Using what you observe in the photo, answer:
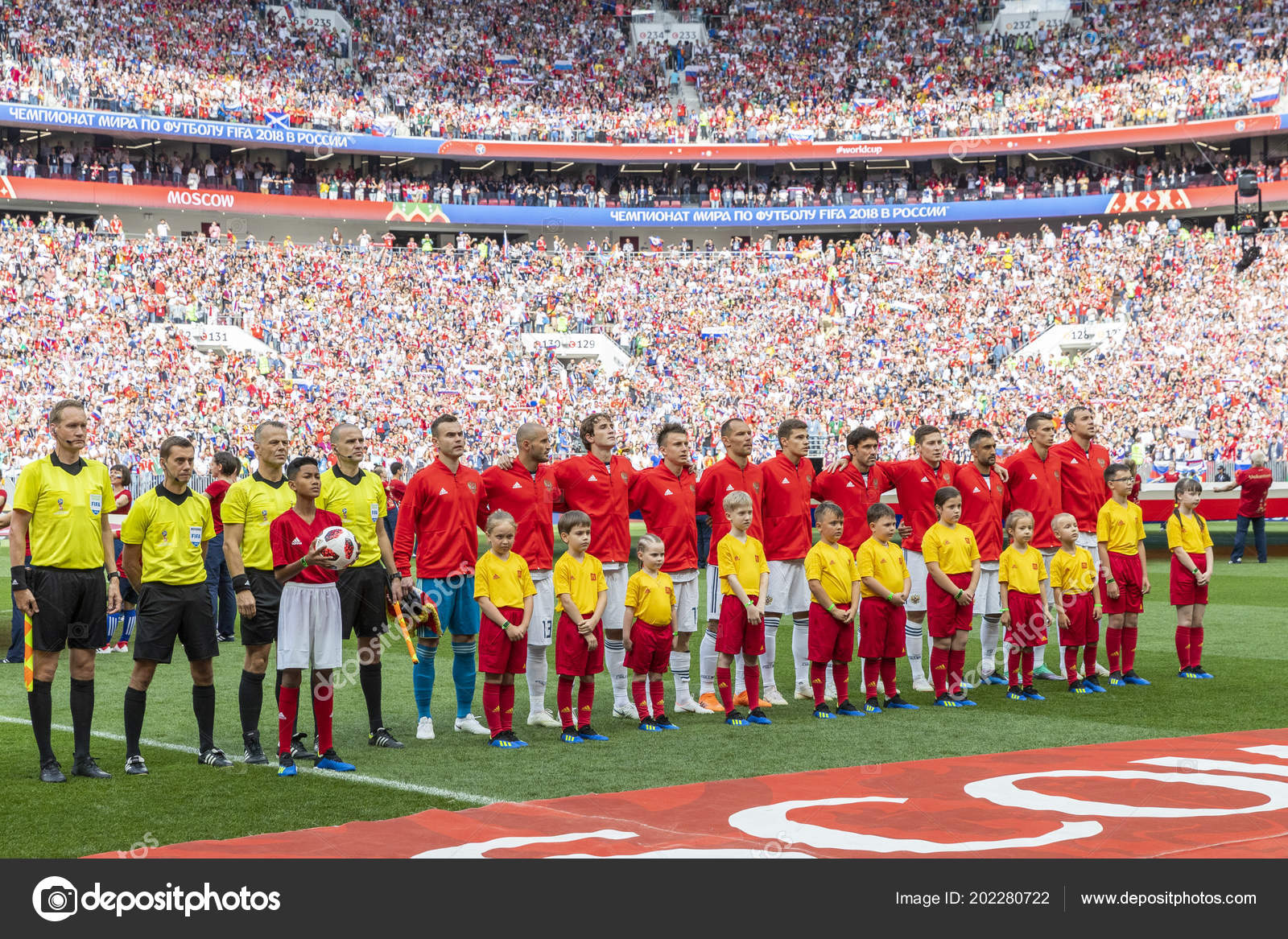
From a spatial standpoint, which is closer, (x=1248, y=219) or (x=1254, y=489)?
(x=1254, y=489)

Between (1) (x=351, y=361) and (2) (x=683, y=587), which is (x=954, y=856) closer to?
(2) (x=683, y=587)

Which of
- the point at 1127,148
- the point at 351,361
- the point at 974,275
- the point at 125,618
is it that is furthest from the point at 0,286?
the point at 1127,148

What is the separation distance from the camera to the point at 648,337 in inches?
1639

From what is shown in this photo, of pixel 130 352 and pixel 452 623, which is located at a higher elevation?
pixel 130 352

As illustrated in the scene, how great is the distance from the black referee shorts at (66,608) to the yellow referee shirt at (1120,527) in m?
7.84

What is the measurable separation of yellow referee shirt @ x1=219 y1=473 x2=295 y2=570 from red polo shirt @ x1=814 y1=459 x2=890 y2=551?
4.36m

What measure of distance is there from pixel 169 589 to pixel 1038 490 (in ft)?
22.9

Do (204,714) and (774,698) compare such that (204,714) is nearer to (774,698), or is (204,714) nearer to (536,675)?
(536,675)

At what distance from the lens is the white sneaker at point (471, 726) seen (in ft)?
29.6

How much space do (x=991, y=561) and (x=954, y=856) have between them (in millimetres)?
5695

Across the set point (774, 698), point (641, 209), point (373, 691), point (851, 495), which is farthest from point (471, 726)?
point (641, 209)

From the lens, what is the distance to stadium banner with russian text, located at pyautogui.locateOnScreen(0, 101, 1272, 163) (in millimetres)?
43531

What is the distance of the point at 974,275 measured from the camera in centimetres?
4344

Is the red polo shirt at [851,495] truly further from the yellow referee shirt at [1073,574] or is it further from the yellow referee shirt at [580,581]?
the yellow referee shirt at [580,581]
